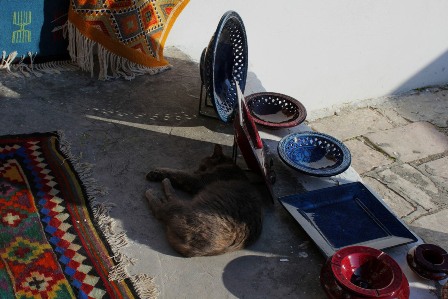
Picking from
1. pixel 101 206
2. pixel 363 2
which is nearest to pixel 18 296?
pixel 101 206

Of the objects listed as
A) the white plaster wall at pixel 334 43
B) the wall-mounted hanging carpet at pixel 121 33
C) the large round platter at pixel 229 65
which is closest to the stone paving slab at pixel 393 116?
the white plaster wall at pixel 334 43

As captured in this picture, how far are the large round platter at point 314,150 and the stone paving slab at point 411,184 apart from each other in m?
1.44

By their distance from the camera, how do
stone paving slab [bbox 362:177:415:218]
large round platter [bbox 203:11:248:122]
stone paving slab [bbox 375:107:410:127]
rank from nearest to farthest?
large round platter [bbox 203:11:248:122], stone paving slab [bbox 362:177:415:218], stone paving slab [bbox 375:107:410:127]

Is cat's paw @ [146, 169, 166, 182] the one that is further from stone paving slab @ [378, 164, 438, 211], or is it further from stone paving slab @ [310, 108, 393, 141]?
stone paving slab @ [310, 108, 393, 141]

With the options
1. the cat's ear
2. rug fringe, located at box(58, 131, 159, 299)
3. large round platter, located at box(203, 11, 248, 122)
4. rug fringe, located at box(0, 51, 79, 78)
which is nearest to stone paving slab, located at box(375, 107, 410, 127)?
large round platter, located at box(203, 11, 248, 122)

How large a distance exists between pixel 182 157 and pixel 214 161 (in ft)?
0.74

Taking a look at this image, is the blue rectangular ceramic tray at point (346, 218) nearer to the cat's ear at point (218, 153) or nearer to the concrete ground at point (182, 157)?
the concrete ground at point (182, 157)

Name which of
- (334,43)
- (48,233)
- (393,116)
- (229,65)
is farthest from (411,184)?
(48,233)

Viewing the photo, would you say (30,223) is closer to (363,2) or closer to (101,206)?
(101,206)

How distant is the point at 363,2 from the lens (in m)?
4.71

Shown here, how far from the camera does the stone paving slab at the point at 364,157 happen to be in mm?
4445

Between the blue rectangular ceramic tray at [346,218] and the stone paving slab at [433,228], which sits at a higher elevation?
the blue rectangular ceramic tray at [346,218]

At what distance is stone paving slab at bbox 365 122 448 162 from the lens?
15.3 ft

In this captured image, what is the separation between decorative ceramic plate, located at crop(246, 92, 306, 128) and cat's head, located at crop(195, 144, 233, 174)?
58 cm
